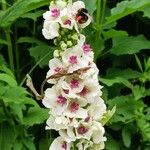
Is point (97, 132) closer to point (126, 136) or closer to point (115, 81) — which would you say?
point (115, 81)

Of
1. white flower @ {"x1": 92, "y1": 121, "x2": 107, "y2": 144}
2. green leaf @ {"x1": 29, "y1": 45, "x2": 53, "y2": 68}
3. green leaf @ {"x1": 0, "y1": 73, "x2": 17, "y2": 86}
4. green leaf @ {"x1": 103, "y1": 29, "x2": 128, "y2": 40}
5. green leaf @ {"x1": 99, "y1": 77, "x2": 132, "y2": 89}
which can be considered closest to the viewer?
white flower @ {"x1": 92, "y1": 121, "x2": 107, "y2": 144}

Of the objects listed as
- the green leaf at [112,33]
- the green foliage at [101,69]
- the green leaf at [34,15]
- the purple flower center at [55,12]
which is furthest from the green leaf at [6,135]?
the purple flower center at [55,12]

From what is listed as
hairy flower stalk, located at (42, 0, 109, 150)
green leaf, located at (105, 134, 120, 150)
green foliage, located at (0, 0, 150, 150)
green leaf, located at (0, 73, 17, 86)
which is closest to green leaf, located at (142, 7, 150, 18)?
green foliage, located at (0, 0, 150, 150)

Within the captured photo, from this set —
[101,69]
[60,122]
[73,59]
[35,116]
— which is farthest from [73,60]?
[101,69]

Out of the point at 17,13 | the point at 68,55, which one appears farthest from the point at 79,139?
the point at 17,13

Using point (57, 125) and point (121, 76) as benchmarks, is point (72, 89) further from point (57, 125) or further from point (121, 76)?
point (121, 76)

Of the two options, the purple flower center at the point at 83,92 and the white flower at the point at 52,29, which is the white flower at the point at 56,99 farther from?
the white flower at the point at 52,29

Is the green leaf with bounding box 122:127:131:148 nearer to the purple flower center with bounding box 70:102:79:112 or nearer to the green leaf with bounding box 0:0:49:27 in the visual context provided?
the green leaf with bounding box 0:0:49:27
